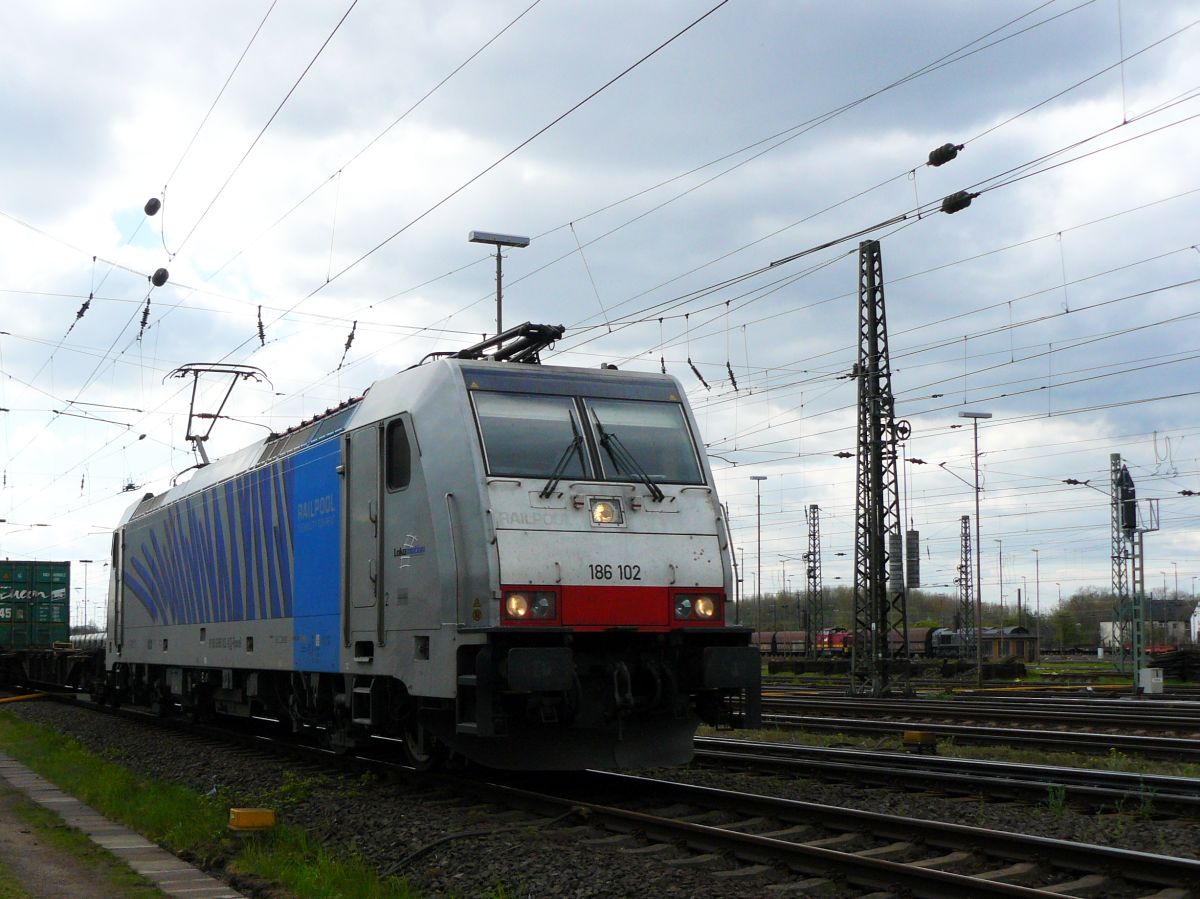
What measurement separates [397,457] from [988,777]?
239 inches

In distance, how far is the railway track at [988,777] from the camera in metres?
10.4

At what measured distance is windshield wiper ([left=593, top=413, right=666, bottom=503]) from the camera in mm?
11719

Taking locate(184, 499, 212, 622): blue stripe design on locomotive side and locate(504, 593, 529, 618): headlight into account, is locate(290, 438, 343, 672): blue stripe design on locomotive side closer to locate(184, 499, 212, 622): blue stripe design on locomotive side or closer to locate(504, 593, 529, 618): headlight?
locate(504, 593, 529, 618): headlight

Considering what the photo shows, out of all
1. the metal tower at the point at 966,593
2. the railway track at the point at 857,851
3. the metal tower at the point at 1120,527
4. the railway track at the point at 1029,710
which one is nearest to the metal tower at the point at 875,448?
the railway track at the point at 1029,710

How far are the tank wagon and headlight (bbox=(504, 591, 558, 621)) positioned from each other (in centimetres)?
2

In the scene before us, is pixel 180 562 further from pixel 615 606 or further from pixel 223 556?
pixel 615 606

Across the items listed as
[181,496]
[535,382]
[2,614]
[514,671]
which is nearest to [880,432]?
[181,496]

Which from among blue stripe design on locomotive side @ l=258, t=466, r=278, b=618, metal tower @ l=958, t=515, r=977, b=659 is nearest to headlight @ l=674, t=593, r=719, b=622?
blue stripe design on locomotive side @ l=258, t=466, r=278, b=618

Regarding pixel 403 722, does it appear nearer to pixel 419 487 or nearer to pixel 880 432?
pixel 419 487

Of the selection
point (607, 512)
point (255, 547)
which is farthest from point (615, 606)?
point (255, 547)

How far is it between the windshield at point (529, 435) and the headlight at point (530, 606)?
44.0 inches

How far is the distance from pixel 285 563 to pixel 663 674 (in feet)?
18.6

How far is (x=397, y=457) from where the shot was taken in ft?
39.6

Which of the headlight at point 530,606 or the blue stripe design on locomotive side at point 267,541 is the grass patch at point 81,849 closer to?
the headlight at point 530,606
